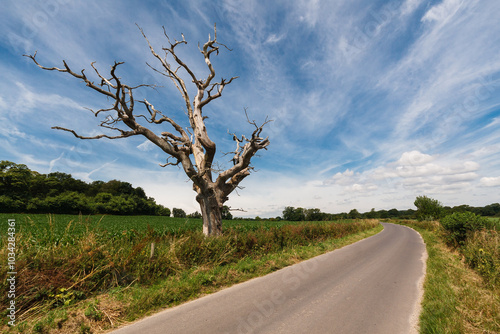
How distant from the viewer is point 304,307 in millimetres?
4648

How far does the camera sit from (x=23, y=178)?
164 ft

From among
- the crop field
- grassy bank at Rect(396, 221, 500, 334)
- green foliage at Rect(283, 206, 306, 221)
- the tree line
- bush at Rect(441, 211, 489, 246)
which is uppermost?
the tree line

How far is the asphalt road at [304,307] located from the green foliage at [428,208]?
48011 millimetres

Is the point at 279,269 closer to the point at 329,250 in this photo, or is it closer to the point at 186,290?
the point at 186,290

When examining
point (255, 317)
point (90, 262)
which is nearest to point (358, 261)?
point (255, 317)

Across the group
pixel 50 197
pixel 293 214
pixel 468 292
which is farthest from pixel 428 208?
pixel 50 197

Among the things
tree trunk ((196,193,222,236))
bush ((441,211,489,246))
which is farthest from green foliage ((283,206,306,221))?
tree trunk ((196,193,222,236))

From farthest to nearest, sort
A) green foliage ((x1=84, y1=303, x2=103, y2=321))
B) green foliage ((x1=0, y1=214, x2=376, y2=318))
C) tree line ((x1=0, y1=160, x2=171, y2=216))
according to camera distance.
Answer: tree line ((x1=0, y1=160, x2=171, y2=216)) < green foliage ((x1=0, y1=214, x2=376, y2=318)) < green foliage ((x1=84, y1=303, x2=103, y2=321))

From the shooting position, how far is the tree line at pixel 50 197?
138 feet

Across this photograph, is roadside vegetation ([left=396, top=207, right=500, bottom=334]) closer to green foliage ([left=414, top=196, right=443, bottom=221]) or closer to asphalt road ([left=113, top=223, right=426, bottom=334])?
asphalt road ([left=113, top=223, right=426, bottom=334])

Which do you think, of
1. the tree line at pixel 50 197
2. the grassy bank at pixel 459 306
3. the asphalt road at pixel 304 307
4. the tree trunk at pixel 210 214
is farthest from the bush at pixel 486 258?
the tree line at pixel 50 197

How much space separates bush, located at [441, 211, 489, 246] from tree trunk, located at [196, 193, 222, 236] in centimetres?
1309

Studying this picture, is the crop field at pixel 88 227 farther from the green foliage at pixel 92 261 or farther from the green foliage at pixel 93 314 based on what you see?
the green foliage at pixel 93 314

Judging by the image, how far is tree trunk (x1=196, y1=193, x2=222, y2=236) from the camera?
909 cm
